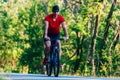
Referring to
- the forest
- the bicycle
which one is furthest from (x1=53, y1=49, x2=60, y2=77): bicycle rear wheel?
the forest

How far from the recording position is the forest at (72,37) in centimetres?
4062

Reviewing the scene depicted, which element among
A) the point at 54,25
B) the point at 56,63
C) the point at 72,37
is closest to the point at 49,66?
the point at 56,63

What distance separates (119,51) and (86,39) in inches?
153

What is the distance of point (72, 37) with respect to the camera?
53.8m

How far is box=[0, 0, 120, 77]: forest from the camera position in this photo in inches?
1599

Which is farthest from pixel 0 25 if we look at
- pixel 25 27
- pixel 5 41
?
pixel 25 27

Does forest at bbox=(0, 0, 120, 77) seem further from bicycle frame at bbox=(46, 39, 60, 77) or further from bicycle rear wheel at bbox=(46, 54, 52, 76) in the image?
bicycle frame at bbox=(46, 39, 60, 77)

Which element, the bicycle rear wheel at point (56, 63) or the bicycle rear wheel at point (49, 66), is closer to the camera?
the bicycle rear wheel at point (56, 63)

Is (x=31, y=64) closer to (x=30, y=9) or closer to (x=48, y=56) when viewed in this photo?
(x=30, y=9)

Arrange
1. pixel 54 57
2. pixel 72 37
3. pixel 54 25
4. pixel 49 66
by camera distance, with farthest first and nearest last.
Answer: pixel 72 37
pixel 49 66
pixel 54 57
pixel 54 25

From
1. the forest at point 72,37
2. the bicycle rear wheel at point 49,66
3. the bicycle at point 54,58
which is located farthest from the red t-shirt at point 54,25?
the forest at point 72,37

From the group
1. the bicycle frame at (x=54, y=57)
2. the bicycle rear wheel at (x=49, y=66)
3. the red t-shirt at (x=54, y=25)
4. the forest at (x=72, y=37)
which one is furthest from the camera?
the forest at (x=72, y=37)

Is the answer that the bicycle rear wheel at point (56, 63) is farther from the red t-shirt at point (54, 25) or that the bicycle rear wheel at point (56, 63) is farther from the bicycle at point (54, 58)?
the red t-shirt at point (54, 25)

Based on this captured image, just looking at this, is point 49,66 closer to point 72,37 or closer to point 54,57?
point 54,57
